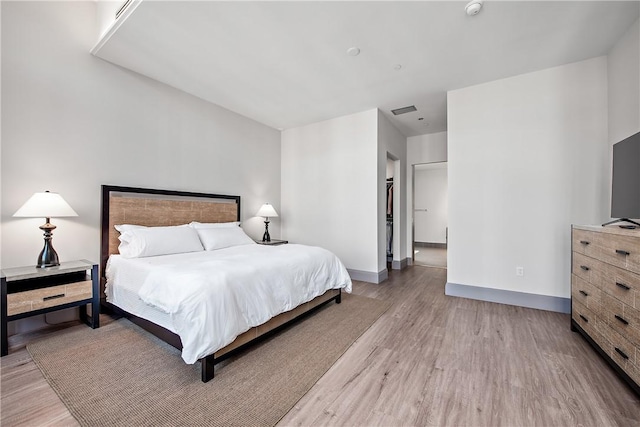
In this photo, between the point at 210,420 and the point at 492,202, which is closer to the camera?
the point at 210,420

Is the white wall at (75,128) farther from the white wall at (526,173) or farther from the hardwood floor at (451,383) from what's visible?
the white wall at (526,173)

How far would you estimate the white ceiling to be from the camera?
222 cm

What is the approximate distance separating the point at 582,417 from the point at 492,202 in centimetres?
243

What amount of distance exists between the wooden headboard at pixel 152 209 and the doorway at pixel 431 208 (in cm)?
593

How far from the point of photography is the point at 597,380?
5.74ft

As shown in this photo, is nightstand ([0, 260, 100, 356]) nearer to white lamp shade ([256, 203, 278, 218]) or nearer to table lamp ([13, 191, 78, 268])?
table lamp ([13, 191, 78, 268])

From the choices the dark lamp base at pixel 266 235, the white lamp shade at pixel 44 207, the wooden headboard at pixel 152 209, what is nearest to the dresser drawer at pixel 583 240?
the dark lamp base at pixel 266 235

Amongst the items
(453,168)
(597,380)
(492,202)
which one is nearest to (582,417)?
(597,380)

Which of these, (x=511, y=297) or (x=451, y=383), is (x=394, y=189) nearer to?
(x=511, y=297)

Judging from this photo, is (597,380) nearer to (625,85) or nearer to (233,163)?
(625,85)

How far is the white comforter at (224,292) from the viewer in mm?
1684

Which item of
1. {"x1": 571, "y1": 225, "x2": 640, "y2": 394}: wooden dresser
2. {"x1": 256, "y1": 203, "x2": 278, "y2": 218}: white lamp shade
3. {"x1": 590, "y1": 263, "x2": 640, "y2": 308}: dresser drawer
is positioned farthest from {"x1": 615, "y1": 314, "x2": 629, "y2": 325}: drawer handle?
{"x1": 256, "y1": 203, "x2": 278, "y2": 218}: white lamp shade

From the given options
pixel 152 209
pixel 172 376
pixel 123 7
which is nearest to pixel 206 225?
pixel 152 209

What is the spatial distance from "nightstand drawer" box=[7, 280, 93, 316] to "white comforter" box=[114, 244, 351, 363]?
80 cm
